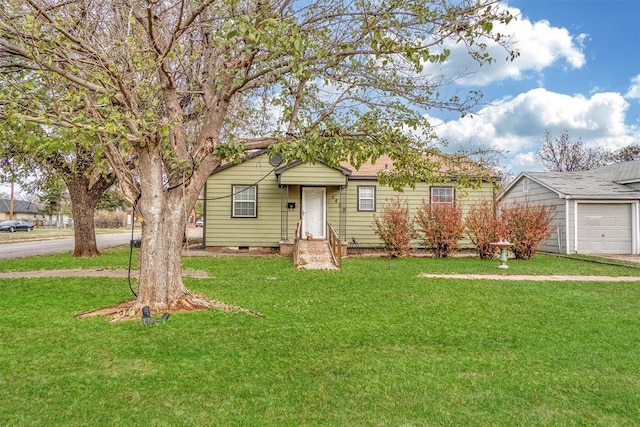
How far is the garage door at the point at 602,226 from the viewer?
16531mm

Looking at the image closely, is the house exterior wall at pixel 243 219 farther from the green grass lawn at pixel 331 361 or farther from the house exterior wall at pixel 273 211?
the green grass lawn at pixel 331 361

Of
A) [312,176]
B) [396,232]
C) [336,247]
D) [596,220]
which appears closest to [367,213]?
[396,232]

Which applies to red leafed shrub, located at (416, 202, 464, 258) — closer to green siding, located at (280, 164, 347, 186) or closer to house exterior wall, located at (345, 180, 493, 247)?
house exterior wall, located at (345, 180, 493, 247)

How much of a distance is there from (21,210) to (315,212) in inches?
2552

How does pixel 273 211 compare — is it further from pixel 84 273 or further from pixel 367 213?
pixel 84 273

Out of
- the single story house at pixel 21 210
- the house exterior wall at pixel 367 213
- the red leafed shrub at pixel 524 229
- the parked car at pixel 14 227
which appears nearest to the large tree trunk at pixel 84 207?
the house exterior wall at pixel 367 213

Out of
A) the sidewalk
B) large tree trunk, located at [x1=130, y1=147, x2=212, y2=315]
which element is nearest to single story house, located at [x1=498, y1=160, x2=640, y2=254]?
the sidewalk

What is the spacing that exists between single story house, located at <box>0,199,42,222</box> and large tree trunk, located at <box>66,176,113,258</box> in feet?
185

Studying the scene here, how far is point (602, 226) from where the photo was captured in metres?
16.6

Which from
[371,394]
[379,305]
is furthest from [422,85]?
[371,394]

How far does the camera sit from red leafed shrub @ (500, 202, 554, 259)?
542 inches

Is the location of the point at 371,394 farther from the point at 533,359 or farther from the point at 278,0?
the point at 278,0

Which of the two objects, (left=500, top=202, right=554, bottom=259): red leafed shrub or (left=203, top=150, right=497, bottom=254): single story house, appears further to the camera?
(left=203, top=150, right=497, bottom=254): single story house

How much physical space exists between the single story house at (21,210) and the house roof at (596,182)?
66.6 metres
